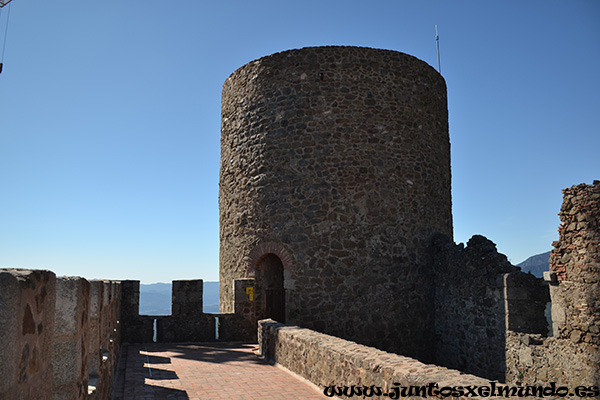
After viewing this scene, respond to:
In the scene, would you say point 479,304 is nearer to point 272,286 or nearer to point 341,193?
point 341,193

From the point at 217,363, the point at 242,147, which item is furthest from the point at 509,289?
the point at 242,147

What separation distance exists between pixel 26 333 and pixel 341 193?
10215mm

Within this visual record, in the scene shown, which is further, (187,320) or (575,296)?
(187,320)

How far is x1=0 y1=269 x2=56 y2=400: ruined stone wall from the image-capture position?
5.67 ft

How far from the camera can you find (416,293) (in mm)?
12203

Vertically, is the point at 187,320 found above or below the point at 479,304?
below

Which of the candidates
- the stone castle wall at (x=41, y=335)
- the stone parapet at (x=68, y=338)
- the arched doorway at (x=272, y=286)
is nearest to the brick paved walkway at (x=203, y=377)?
the arched doorway at (x=272, y=286)

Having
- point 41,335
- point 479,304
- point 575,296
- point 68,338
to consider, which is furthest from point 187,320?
point 41,335

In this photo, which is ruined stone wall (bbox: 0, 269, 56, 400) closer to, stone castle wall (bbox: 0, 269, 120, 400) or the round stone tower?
stone castle wall (bbox: 0, 269, 120, 400)

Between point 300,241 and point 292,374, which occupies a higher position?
point 300,241

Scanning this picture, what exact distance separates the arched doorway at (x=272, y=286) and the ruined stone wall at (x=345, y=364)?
262 cm

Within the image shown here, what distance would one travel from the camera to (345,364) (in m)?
6.39

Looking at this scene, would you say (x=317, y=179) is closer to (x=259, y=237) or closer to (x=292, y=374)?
(x=259, y=237)

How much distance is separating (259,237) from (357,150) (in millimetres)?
3177
